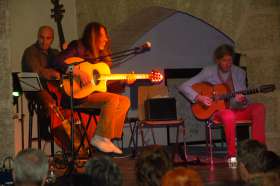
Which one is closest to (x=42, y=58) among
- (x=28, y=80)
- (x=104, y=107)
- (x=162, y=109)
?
(x=104, y=107)

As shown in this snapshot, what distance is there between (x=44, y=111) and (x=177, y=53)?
3256 millimetres

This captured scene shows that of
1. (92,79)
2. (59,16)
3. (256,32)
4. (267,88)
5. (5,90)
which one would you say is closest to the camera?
(5,90)

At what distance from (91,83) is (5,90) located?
5.66ft

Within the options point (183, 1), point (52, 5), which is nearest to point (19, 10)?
point (52, 5)

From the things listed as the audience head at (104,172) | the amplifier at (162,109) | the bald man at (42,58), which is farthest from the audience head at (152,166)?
the bald man at (42,58)

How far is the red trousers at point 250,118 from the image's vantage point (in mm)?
5453

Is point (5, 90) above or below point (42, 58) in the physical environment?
below

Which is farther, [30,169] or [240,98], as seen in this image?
[240,98]

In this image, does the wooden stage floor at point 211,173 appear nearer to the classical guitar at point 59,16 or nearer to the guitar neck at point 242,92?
the guitar neck at point 242,92

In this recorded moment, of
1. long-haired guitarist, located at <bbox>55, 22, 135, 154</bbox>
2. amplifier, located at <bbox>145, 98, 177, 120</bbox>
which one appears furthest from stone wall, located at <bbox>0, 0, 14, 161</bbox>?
amplifier, located at <bbox>145, 98, 177, 120</bbox>

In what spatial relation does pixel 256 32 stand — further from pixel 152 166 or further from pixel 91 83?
pixel 152 166

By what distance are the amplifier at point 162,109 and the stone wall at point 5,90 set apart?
7.25 feet

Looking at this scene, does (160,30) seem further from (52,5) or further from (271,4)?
(271,4)

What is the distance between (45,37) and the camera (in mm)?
7453
